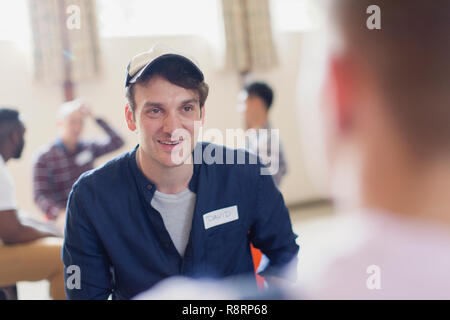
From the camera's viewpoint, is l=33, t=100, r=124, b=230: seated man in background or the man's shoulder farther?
l=33, t=100, r=124, b=230: seated man in background

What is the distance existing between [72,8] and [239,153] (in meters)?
2.89

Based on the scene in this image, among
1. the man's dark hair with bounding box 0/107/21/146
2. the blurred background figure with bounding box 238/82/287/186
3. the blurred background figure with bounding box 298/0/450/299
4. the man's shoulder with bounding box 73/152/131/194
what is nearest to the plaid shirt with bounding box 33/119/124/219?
the man's dark hair with bounding box 0/107/21/146

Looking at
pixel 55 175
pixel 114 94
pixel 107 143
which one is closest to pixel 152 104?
pixel 55 175

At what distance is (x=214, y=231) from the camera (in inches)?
43.2

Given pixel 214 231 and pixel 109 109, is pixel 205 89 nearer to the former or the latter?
pixel 214 231

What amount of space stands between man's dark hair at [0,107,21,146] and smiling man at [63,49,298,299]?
96 cm

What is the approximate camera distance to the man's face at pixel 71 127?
259cm

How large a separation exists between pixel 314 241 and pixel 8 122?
2.07 metres

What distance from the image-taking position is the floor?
1.24 ft

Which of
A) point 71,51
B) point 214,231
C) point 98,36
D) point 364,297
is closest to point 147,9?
point 98,36

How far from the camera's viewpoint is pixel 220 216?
1.11m

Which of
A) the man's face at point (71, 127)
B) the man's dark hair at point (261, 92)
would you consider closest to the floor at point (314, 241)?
the man's dark hair at point (261, 92)

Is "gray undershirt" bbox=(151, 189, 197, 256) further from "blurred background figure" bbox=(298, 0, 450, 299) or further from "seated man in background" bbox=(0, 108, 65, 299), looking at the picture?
"seated man in background" bbox=(0, 108, 65, 299)

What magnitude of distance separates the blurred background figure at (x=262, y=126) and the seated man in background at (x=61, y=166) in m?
1.08
